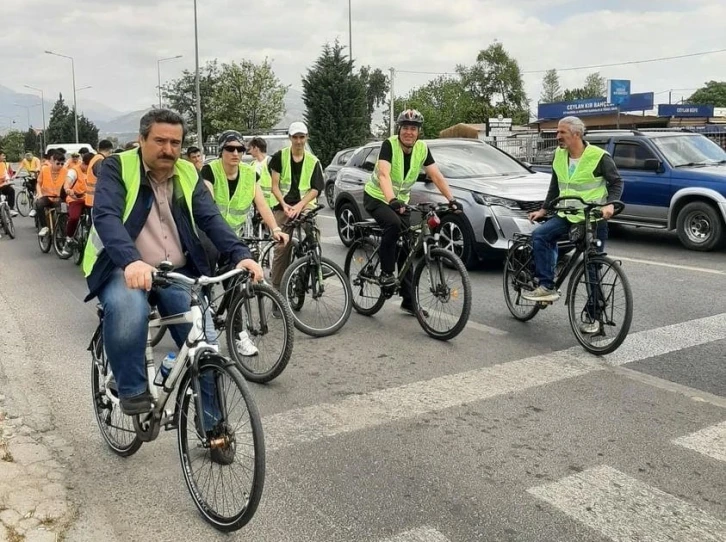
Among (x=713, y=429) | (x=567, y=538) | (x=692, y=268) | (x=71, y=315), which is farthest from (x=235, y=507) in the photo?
(x=692, y=268)

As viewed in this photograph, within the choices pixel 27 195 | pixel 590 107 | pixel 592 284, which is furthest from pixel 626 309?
pixel 590 107

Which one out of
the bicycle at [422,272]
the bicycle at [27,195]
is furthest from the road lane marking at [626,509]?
the bicycle at [27,195]

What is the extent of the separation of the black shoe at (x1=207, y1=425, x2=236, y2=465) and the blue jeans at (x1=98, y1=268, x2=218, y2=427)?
0.16ft

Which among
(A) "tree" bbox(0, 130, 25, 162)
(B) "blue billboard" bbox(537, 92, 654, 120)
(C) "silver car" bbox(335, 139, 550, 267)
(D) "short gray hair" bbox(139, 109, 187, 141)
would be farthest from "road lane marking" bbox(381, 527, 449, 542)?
(A) "tree" bbox(0, 130, 25, 162)

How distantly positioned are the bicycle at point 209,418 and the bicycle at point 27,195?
17.2 m

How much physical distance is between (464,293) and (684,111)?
51.6 metres

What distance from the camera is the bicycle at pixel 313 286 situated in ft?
22.6

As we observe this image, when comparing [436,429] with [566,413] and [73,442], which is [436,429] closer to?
[566,413]

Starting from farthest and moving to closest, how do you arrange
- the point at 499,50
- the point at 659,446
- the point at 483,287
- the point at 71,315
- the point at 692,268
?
the point at 499,50
the point at 692,268
the point at 483,287
the point at 71,315
the point at 659,446

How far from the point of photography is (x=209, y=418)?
3.36 metres

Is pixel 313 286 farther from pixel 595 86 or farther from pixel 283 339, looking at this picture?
pixel 595 86

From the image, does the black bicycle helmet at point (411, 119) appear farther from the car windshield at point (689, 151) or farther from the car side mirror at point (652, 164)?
the car windshield at point (689, 151)

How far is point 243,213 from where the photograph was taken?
6.76 metres

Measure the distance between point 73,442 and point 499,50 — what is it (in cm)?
8732
